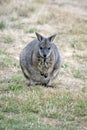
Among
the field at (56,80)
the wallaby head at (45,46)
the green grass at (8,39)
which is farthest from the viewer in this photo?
the green grass at (8,39)

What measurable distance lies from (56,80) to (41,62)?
2.55ft

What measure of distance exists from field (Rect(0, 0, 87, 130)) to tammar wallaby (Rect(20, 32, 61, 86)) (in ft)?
0.67

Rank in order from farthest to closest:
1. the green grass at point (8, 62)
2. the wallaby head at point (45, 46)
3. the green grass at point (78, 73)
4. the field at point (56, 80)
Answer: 1. the green grass at point (8, 62)
2. the green grass at point (78, 73)
3. the wallaby head at point (45, 46)
4. the field at point (56, 80)

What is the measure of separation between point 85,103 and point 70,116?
0.63 m

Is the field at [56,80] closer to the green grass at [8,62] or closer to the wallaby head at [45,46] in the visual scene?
the green grass at [8,62]

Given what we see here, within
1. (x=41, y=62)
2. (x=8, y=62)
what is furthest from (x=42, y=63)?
(x=8, y=62)

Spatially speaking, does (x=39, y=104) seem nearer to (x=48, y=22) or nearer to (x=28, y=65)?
(x=28, y=65)

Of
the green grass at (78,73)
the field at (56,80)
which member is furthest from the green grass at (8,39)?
the green grass at (78,73)

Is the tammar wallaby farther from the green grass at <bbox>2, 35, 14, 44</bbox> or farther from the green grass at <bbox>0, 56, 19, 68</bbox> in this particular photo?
the green grass at <bbox>2, 35, 14, 44</bbox>

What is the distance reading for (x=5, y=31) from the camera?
14203 millimetres

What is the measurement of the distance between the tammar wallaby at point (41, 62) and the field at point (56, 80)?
0.20 meters

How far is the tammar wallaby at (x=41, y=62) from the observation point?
380 inches

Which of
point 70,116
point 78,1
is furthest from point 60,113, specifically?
point 78,1

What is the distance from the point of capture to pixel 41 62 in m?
9.72
